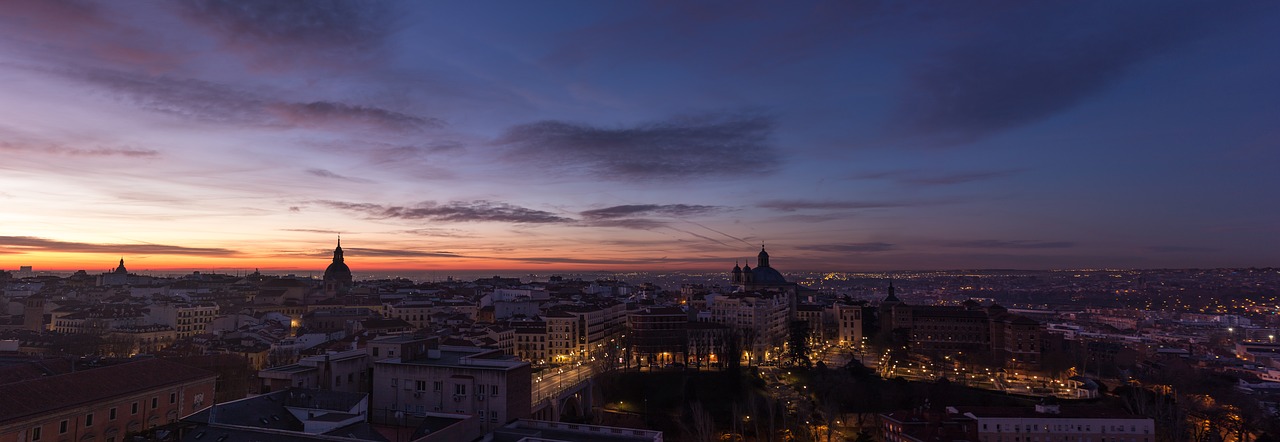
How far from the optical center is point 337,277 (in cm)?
12756

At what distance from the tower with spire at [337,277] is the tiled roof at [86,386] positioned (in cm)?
8533

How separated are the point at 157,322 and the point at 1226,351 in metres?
134

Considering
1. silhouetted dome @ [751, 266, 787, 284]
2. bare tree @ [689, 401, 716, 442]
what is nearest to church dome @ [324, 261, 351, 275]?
silhouetted dome @ [751, 266, 787, 284]

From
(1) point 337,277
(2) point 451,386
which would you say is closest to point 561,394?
(2) point 451,386

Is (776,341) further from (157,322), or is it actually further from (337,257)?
(337,257)

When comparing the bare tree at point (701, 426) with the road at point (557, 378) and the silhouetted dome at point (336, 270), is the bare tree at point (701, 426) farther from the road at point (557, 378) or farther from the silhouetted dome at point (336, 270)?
the silhouetted dome at point (336, 270)

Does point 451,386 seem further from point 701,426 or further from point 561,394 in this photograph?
point 701,426

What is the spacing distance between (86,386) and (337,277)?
102132 mm

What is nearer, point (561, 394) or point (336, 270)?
point (561, 394)

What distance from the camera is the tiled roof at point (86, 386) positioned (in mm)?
26672

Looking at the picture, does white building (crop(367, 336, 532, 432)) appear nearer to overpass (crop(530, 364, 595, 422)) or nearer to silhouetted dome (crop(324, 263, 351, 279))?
overpass (crop(530, 364, 595, 422))

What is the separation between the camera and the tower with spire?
122 m

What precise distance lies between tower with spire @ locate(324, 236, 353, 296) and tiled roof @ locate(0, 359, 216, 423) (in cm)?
8533

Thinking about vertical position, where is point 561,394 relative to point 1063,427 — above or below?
Result: above
